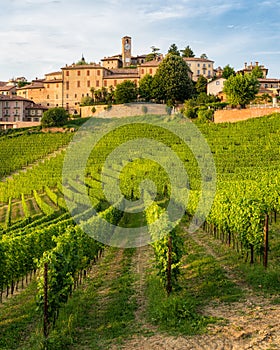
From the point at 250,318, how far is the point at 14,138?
5764 cm

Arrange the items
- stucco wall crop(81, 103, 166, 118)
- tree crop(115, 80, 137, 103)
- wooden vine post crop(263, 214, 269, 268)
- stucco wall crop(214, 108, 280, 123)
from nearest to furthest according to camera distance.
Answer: wooden vine post crop(263, 214, 269, 268) → stucco wall crop(214, 108, 280, 123) → stucco wall crop(81, 103, 166, 118) → tree crop(115, 80, 137, 103)

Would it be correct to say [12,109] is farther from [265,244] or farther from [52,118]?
[265,244]

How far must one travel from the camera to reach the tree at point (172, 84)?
73.8m

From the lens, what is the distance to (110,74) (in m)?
94.6

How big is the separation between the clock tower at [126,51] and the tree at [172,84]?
44.2 m

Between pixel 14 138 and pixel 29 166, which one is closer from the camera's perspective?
pixel 29 166

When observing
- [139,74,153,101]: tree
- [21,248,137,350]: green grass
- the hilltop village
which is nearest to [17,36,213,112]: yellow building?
the hilltop village

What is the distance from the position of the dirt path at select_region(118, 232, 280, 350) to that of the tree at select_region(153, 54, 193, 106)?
207 feet

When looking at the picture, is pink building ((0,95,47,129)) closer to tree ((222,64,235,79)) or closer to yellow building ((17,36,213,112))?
yellow building ((17,36,213,112))

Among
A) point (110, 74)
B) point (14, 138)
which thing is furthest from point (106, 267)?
point (110, 74)

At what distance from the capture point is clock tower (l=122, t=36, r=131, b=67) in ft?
391

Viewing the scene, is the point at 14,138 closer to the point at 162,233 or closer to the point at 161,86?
the point at 161,86

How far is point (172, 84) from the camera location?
73562 mm

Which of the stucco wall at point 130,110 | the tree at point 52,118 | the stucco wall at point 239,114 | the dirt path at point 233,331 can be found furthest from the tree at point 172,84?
the dirt path at point 233,331
